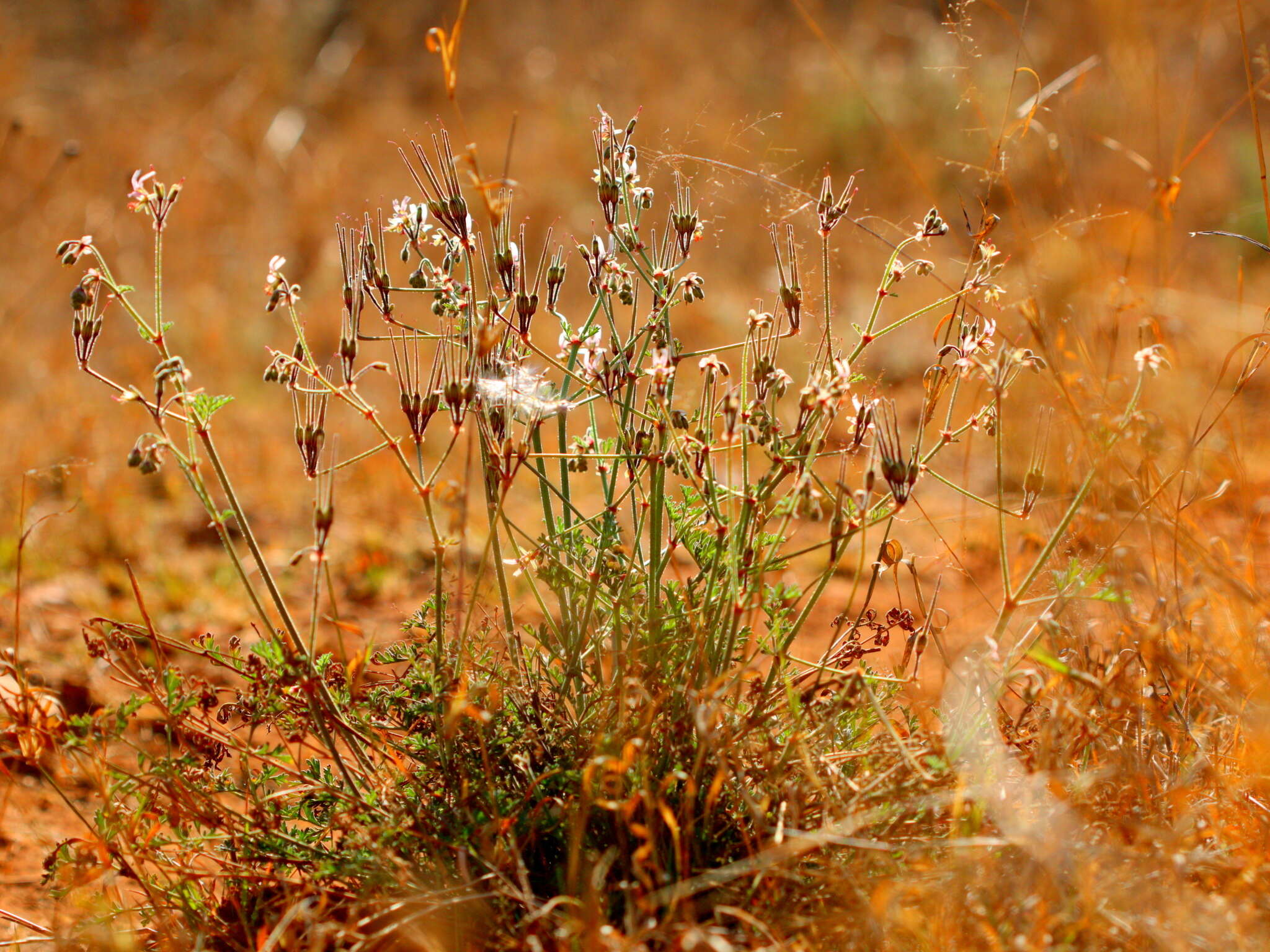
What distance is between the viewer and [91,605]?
306 centimetres

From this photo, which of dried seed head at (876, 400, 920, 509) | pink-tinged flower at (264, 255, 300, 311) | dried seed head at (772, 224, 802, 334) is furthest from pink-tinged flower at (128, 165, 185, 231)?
dried seed head at (876, 400, 920, 509)

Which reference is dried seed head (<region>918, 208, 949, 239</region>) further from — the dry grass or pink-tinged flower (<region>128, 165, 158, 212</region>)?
pink-tinged flower (<region>128, 165, 158, 212</region>)

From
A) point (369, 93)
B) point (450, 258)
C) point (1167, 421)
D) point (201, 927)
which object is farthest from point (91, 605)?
point (369, 93)

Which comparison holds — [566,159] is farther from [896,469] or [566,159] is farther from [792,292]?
[896,469]

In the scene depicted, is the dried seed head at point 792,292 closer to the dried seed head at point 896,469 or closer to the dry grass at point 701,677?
the dry grass at point 701,677

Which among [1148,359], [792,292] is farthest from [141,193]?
[1148,359]

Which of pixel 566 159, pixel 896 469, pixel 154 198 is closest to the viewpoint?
pixel 896 469

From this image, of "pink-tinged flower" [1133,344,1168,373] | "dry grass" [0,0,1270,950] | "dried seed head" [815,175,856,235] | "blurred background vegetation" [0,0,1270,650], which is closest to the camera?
"dry grass" [0,0,1270,950]

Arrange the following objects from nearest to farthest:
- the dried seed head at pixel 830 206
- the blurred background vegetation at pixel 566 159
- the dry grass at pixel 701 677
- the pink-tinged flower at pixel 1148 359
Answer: the dry grass at pixel 701 677, the pink-tinged flower at pixel 1148 359, the dried seed head at pixel 830 206, the blurred background vegetation at pixel 566 159

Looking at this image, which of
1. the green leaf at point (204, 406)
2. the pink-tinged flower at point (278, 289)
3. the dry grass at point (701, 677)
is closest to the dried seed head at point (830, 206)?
the dry grass at point (701, 677)

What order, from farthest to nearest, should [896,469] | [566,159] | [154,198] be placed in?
1. [566,159]
2. [154,198]
3. [896,469]

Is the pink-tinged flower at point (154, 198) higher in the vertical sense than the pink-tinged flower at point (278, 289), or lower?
higher

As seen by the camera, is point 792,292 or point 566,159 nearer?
point 792,292

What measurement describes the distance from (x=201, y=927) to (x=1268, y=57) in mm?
2087
